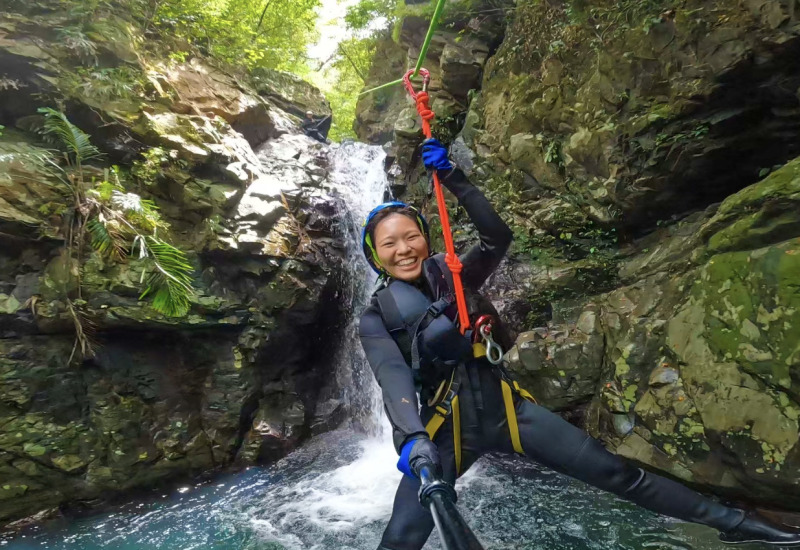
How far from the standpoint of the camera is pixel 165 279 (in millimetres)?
5715

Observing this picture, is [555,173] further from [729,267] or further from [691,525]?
[691,525]

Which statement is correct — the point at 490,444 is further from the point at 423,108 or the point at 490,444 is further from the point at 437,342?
the point at 423,108

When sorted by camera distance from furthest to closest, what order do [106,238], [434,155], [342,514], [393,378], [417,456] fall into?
[106,238]
[342,514]
[434,155]
[393,378]
[417,456]

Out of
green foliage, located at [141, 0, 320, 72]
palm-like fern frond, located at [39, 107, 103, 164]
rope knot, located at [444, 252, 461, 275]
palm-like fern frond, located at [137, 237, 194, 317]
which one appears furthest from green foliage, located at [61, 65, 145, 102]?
rope knot, located at [444, 252, 461, 275]

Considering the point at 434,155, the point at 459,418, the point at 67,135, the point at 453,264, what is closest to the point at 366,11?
the point at 67,135

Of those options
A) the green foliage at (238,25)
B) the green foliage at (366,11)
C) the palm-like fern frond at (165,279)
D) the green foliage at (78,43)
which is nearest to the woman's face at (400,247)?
the palm-like fern frond at (165,279)

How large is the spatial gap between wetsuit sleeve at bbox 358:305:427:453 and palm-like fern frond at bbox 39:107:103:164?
5.30 m

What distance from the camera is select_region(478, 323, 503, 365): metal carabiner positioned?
2492mm

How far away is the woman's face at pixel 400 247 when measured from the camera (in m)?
2.85

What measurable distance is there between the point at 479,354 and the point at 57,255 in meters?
5.81

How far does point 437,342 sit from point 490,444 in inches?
29.0

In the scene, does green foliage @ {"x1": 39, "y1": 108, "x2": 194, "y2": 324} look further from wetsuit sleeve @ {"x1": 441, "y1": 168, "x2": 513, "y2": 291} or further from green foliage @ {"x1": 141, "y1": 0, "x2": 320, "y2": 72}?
wetsuit sleeve @ {"x1": 441, "y1": 168, "x2": 513, "y2": 291}

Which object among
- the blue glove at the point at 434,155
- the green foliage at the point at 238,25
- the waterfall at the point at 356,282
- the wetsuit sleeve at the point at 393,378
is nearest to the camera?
the wetsuit sleeve at the point at 393,378

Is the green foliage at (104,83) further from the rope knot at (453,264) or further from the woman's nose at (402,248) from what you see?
the rope knot at (453,264)
